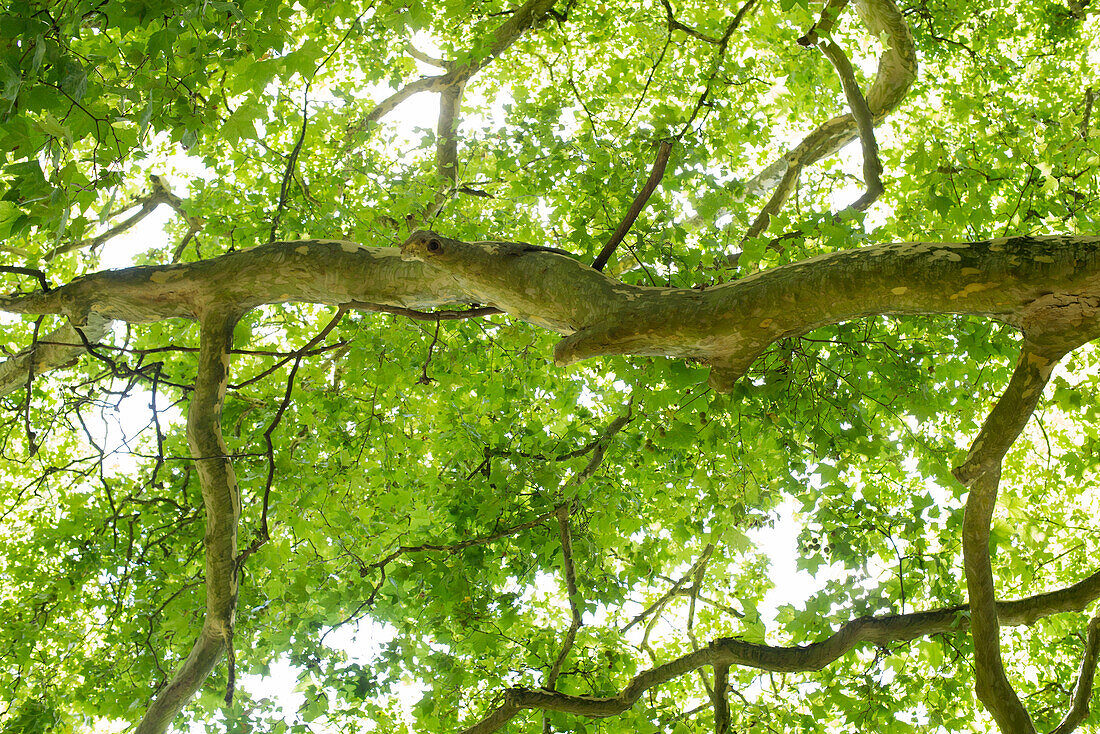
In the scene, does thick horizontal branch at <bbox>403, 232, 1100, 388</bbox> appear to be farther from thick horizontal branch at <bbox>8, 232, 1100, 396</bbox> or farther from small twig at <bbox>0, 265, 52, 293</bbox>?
small twig at <bbox>0, 265, 52, 293</bbox>

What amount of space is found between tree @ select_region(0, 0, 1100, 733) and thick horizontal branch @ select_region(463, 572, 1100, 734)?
0.02 metres

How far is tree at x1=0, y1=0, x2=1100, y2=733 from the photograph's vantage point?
2590mm

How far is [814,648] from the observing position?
3959 mm

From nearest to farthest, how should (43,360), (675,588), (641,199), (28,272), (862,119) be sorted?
1. (641,199)
2. (28,272)
3. (43,360)
4. (862,119)
5. (675,588)

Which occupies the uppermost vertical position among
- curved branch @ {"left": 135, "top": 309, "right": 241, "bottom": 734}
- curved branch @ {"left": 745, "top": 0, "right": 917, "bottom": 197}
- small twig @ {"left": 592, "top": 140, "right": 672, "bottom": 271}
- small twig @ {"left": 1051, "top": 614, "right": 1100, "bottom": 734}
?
curved branch @ {"left": 745, "top": 0, "right": 917, "bottom": 197}

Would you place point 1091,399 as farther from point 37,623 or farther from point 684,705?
point 37,623

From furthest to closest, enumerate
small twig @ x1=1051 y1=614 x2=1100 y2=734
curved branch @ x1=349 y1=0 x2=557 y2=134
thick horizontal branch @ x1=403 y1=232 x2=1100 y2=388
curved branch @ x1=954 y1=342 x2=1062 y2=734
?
curved branch @ x1=349 y1=0 x2=557 y2=134 < small twig @ x1=1051 y1=614 x2=1100 y2=734 < curved branch @ x1=954 y1=342 x2=1062 y2=734 < thick horizontal branch @ x1=403 y1=232 x2=1100 y2=388

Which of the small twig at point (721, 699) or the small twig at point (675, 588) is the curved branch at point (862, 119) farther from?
the small twig at point (721, 699)

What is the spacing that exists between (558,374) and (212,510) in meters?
3.09

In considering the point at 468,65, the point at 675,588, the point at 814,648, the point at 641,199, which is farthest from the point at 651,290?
the point at 468,65

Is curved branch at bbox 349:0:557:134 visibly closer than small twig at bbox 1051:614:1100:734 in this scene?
No

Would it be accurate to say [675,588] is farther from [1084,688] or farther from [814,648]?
[1084,688]

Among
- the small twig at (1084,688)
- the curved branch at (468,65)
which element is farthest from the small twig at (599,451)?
the curved branch at (468,65)

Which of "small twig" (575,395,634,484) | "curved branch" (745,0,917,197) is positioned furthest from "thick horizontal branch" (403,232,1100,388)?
"curved branch" (745,0,917,197)
